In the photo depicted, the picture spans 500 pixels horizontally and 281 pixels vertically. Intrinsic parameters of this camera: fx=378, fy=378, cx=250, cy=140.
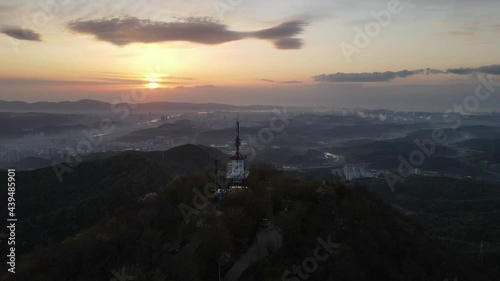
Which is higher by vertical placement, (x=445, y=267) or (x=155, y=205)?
(x=155, y=205)

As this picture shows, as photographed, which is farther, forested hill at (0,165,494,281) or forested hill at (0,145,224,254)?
forested hill at (0,145,224,254)

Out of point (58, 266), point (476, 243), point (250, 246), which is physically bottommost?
point (476, 243)

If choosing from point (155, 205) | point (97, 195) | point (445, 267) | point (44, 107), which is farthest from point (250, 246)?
point (44, 107)

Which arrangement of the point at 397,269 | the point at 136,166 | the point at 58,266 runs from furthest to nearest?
the point at 136,166, the point at 397,269, the point at 58,266

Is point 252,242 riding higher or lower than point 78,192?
higher

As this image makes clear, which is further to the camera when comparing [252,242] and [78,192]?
[78,192]

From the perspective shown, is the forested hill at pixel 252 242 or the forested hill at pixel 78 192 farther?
the forested hill at pixel 78 192

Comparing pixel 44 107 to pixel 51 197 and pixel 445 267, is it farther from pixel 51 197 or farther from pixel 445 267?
pixel 445 267

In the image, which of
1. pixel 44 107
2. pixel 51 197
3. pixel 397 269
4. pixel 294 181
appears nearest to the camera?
pixel 397 269

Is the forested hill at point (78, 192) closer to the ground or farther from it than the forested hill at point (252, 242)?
closer to the ground

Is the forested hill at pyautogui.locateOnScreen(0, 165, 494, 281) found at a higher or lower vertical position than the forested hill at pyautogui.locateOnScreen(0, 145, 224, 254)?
higher

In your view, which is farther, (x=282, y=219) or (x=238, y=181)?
(x=238, y=181)
